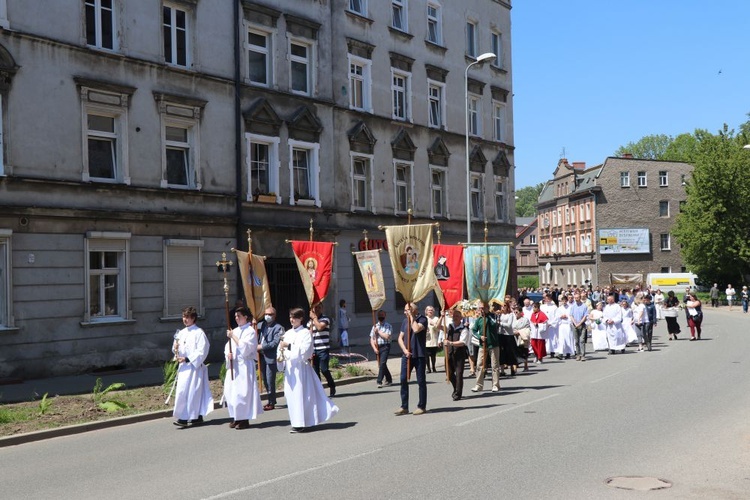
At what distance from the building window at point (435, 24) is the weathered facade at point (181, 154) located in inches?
27.6

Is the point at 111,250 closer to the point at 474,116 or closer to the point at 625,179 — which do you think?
the point at 474,116

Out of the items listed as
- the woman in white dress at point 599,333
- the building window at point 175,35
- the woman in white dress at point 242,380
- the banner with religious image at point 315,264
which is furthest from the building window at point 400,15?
the woman in white dress at point 242,380

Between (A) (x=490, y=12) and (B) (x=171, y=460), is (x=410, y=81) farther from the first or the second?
(B) (x=171, y=460)

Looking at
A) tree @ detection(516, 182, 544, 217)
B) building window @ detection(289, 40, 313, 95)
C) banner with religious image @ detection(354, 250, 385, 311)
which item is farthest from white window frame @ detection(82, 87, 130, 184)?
tree @ detection(516, 182, 544, 217)

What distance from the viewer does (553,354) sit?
27.5m

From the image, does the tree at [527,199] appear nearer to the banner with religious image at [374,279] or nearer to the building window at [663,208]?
the building window at [663,208]

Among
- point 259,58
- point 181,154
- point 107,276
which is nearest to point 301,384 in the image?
point 107,276

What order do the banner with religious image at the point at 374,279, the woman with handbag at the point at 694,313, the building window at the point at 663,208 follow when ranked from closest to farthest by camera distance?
the banner with religious image at the point at 374,279
the woman with handbag at the point at 694,313
the building window at the point at 663,208

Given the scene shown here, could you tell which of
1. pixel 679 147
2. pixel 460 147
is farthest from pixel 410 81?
pixel 679 147

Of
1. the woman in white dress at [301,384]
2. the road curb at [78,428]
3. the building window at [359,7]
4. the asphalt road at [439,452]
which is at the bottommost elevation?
the road curb at [78,428]

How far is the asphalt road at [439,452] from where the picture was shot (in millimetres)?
8836

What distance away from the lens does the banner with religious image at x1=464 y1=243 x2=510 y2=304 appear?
19.3m

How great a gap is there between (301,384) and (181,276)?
12086 millimetres

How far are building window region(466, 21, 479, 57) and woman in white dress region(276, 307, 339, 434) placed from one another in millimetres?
28900
